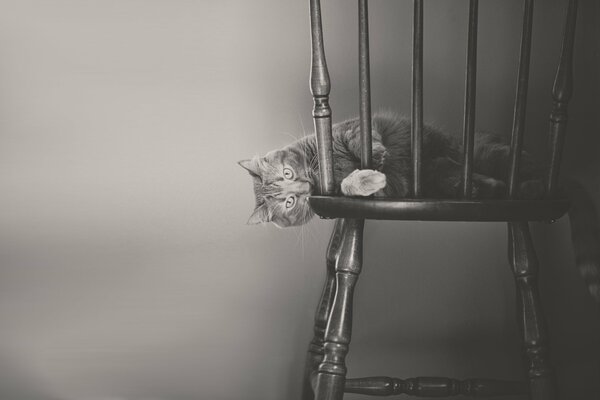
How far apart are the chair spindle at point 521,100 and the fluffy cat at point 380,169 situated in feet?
0.14

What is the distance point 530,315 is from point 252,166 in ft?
2.29

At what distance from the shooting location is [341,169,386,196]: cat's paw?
979 mm

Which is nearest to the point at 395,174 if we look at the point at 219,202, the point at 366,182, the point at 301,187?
the point at 366,182

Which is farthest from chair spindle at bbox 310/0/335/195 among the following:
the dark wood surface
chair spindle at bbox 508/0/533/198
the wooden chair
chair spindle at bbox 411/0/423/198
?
the dark wood surface

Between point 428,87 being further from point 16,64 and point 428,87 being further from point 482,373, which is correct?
point 16,64

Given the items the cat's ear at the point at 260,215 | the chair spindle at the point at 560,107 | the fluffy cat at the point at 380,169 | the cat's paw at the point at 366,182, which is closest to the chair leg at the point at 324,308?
the fluffy cat at the point at 380,169

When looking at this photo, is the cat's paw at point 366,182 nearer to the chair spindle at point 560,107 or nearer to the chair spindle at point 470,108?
the chair spindle at point 470,108

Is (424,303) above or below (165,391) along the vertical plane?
above

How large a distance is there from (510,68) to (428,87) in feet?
0.64

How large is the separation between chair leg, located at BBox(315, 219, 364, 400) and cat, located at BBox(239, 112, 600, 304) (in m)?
0.11

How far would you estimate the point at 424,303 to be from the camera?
5.09 feet

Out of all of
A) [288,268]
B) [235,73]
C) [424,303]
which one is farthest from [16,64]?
[424,303]

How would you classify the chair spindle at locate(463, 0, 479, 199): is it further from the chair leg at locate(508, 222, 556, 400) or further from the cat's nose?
the cat's nose

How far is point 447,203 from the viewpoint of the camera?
3.16ft
